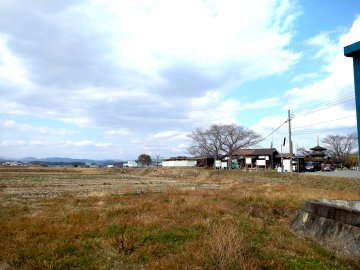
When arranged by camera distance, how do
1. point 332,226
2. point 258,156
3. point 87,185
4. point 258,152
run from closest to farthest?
point 332,226 → point 87,185 → point 258,156 → point 258,152

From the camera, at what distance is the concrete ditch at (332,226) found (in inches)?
330

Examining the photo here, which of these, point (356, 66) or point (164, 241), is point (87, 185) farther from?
point (356, 66)

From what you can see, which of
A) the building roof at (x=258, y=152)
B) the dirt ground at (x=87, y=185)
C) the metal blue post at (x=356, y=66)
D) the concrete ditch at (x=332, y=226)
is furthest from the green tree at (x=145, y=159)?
the metal blue post at (x=356, y=66)

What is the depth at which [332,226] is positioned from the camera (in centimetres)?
955

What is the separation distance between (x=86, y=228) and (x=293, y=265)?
6.72 meters

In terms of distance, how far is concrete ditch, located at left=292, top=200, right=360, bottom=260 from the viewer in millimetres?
8375

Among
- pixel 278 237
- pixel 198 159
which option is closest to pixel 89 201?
pixel 278 237

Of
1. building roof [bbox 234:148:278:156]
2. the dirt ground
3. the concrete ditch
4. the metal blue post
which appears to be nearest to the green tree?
the dirt ground

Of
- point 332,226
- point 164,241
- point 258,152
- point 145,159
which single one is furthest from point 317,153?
point 164,241

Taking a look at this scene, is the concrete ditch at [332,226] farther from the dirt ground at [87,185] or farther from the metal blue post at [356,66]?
the dirt ground at [87,185]

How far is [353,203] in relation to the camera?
1245cm

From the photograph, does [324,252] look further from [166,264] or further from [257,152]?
[257,152]

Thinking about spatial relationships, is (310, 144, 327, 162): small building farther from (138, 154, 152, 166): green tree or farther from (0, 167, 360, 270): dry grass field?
(0, 167, 360, 270): dry grass field

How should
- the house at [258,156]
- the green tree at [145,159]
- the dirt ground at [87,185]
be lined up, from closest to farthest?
the dirt ground at [87,185] → the house at [258,156] → the green tree at [145,159]
